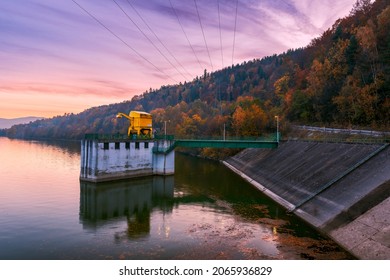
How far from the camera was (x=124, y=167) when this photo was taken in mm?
65312

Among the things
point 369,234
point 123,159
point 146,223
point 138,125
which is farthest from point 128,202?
point 369,234

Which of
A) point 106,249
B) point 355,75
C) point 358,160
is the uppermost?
point 355,75

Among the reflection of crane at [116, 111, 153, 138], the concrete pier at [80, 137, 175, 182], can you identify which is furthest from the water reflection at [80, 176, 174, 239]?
the reflection of crane at [116, 111, 153, 138]

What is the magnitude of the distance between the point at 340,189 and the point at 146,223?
70.1ft

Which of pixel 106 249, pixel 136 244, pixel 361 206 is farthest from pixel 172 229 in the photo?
pixel 361 206

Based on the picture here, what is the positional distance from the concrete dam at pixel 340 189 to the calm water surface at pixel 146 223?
1.67 meters

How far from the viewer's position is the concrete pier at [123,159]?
2402 inches

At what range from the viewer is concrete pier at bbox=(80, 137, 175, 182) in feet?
200

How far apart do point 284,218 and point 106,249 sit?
20034mm

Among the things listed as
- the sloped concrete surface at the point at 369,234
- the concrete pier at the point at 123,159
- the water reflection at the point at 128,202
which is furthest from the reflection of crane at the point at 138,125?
the sloped concrete surface at the point at 369,234

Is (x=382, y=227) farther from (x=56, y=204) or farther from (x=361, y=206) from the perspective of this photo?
(x=56, y=204)

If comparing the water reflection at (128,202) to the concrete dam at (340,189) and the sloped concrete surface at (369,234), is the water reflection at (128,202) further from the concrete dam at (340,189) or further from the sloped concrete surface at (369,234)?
the sloped concrete surface at (369,234)

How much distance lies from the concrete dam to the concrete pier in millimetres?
18753

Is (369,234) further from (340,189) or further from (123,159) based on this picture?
(123,159)
